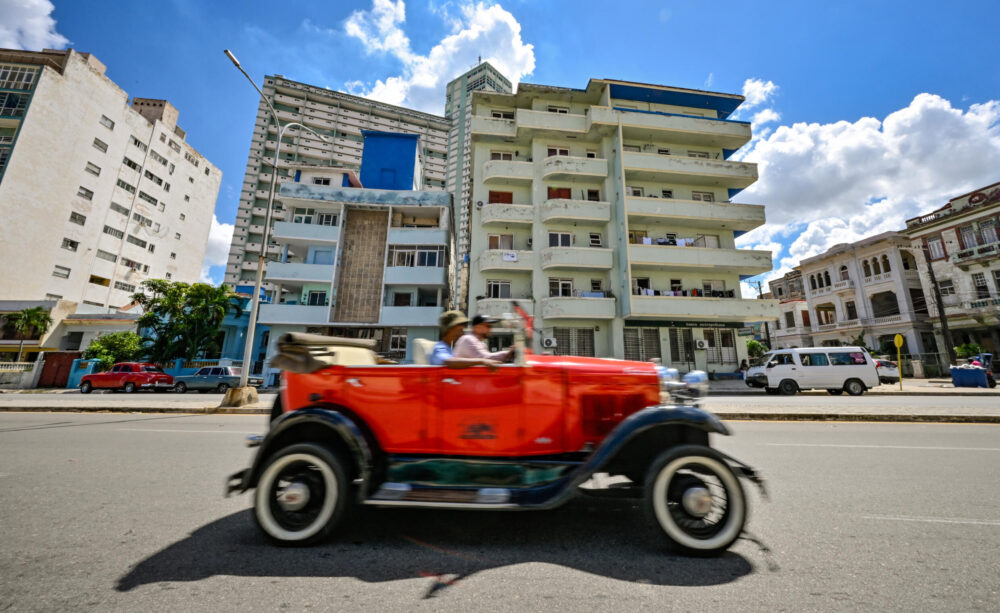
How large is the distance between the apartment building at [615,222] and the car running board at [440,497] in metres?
17.6

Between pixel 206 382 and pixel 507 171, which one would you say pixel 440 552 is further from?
pixel 507 171

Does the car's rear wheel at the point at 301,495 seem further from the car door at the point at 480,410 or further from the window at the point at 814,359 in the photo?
the window at the point at 814,359

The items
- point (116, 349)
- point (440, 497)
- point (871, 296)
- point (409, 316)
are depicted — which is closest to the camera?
point (440, 497)

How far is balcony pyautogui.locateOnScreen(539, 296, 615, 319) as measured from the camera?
20.3 meters

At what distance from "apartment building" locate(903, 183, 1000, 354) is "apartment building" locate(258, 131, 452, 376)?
37.5 metres

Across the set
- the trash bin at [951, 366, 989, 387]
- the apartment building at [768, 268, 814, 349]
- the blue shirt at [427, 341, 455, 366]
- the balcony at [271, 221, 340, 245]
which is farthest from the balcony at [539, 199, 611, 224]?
the apartment building at [768, 268, 814, 349]

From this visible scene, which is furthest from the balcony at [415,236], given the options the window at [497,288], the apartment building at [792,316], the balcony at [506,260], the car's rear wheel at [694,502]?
the apartment building at [792,316]

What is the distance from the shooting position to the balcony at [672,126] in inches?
914

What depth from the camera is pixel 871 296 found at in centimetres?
3150

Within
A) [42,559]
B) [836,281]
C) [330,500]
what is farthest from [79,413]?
[836,281]

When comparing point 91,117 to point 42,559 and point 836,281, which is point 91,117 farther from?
point 836,281

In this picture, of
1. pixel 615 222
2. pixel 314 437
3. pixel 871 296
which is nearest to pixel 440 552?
pixel 314 437

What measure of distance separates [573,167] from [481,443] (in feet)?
74.1

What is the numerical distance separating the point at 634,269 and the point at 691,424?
70.1 ft
